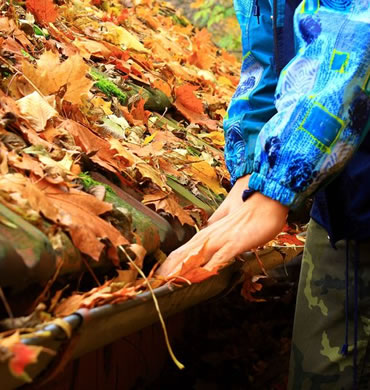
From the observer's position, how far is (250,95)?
6.94 ft

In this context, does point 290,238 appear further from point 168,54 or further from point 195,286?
point 168,54

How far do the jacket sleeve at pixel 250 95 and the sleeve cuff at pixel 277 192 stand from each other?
0.56 m

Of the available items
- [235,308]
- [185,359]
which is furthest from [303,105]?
[235,308]

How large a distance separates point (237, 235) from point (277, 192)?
16cm

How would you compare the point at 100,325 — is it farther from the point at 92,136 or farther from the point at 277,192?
the point at 92,136

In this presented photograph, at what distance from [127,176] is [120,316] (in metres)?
0.67

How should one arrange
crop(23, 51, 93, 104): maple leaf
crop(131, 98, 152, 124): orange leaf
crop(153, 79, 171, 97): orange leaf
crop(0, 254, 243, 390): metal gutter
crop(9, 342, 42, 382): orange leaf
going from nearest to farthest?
crop(9, 342, 42, 382): orange leaf
crop(0, 254, 243, 390): metal gutter
crop(23, 51, 93, 104): maple leaf
crop(131, 98, 152, 124): orange leaf
crop(153, 79, 171, 97): orange leaf

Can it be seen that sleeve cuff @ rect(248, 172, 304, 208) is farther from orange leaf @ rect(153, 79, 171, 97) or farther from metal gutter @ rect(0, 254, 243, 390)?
orange leaf @ rect(153, 79, 171, 97)

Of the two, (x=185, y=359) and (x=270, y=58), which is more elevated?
(x=270, y=58)

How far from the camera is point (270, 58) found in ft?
6.77

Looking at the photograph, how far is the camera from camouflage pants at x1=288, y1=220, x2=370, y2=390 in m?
1.86

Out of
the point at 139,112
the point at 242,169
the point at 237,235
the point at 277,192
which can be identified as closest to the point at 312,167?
the point at 277,192

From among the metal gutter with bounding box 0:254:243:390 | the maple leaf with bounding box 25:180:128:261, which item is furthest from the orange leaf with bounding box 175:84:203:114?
the maple leaf with bounding box 25:180:128:261

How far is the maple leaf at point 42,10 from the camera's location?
2.89m
